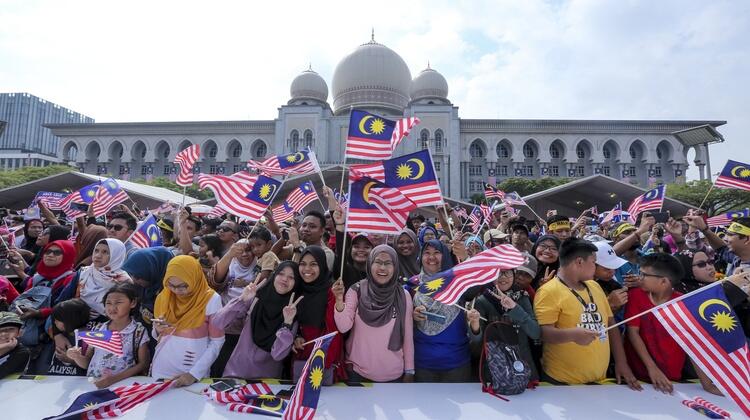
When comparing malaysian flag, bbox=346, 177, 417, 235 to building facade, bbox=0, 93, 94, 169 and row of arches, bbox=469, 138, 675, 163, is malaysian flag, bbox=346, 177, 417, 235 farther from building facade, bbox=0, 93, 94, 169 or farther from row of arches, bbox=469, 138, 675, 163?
building facade, bbox=0, 93, 94, 169

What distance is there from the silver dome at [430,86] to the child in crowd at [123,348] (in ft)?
146

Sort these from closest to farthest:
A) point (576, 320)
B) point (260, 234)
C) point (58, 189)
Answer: point (576, 320)
point (260, 234)
point (58, 189)

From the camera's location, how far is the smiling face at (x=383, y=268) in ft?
9.75

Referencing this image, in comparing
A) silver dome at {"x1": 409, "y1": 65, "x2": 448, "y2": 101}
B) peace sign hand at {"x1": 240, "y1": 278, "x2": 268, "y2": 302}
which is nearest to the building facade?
silver dome at {"x1": 409, "y1": 65, "x2": 448, "y2": 101}

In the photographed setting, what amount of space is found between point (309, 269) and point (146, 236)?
329 centimetres

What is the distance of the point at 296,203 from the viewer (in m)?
7.80

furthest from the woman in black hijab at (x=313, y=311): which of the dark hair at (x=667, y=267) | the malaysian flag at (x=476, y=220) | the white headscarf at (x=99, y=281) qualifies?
the malaysian flag at (x=476, y=220)

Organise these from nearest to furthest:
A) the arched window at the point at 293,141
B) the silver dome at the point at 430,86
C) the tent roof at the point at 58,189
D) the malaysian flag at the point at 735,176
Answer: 1. the malaysian flag at the point at 735,176
2. the tent roof at the point at 58,189
3. the arched window at the point at 293,141
4. the silver dome at the point at 430,86

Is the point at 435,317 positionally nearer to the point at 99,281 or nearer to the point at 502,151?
the point at 99,281

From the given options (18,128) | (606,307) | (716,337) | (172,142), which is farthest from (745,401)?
(18,128)

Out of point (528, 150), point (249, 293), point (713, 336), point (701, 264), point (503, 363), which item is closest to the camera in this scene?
point (713, 336)

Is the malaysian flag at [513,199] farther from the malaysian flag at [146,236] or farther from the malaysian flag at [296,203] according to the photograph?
the malaysian flag at [146,236]

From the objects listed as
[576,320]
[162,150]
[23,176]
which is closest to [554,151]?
[162,150]

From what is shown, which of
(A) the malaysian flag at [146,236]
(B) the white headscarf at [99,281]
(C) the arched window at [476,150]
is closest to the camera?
(B) the white headscarf at [99,281]
